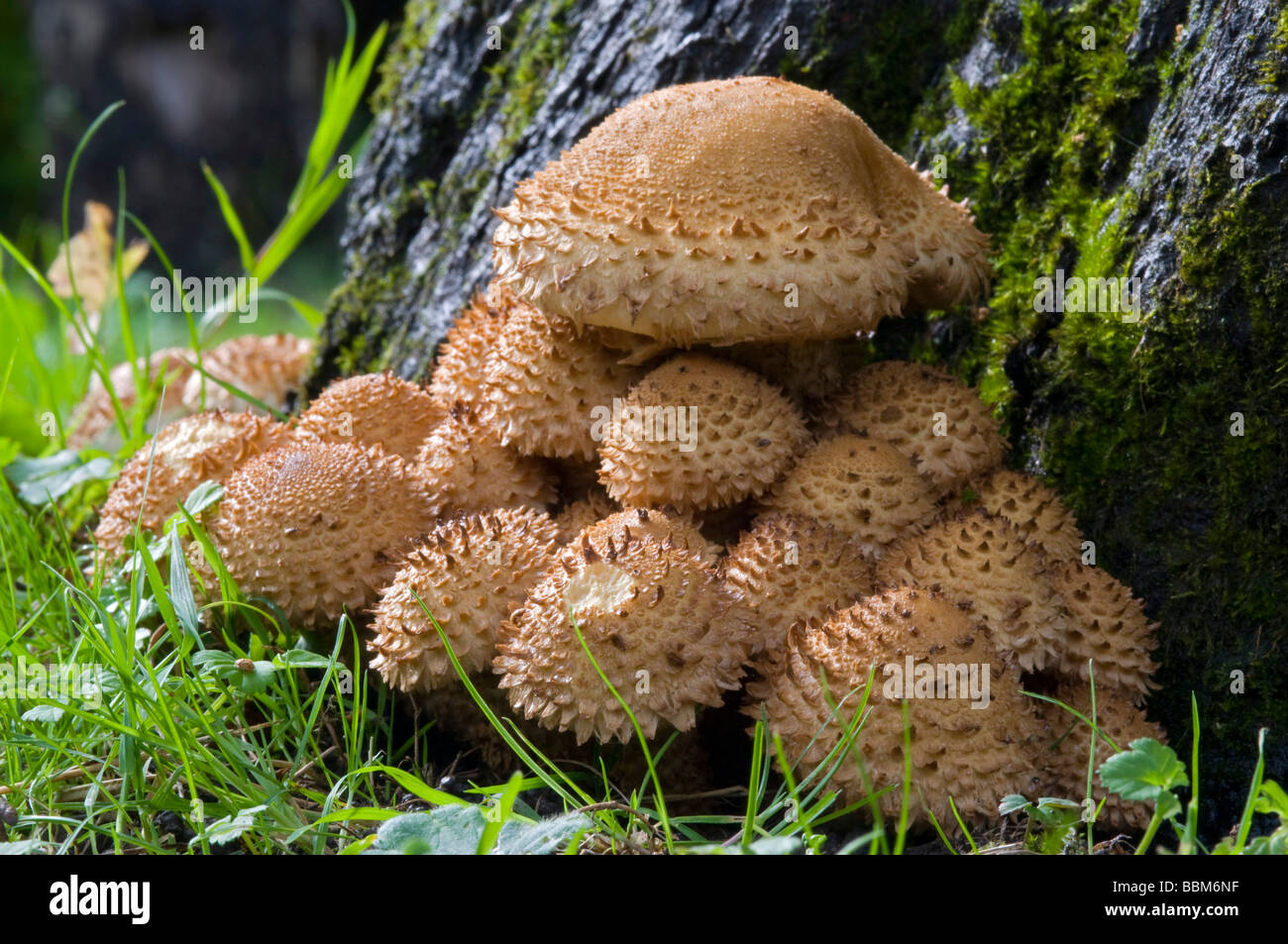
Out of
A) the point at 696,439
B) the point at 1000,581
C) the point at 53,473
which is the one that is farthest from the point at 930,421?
the point at 53,473

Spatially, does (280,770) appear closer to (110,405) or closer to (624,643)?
(624,643)

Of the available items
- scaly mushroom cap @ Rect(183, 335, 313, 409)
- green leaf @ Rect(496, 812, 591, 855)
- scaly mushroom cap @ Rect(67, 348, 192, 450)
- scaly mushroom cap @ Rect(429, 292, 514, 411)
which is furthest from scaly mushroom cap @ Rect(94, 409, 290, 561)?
green leaf @ Rect(496, 812, 591, 855)

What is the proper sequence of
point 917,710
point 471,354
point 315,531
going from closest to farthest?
point 917,710, point 315,531, point 471,354

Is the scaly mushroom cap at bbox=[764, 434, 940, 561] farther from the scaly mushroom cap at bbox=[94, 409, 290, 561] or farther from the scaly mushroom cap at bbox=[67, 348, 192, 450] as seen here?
the scaly mushroom cap at bbox=[67, 348, 192, 450]

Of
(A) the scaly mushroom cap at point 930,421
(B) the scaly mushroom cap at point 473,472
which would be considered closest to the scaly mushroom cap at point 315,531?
(B) the scaly mushroom cap at point 473,472
